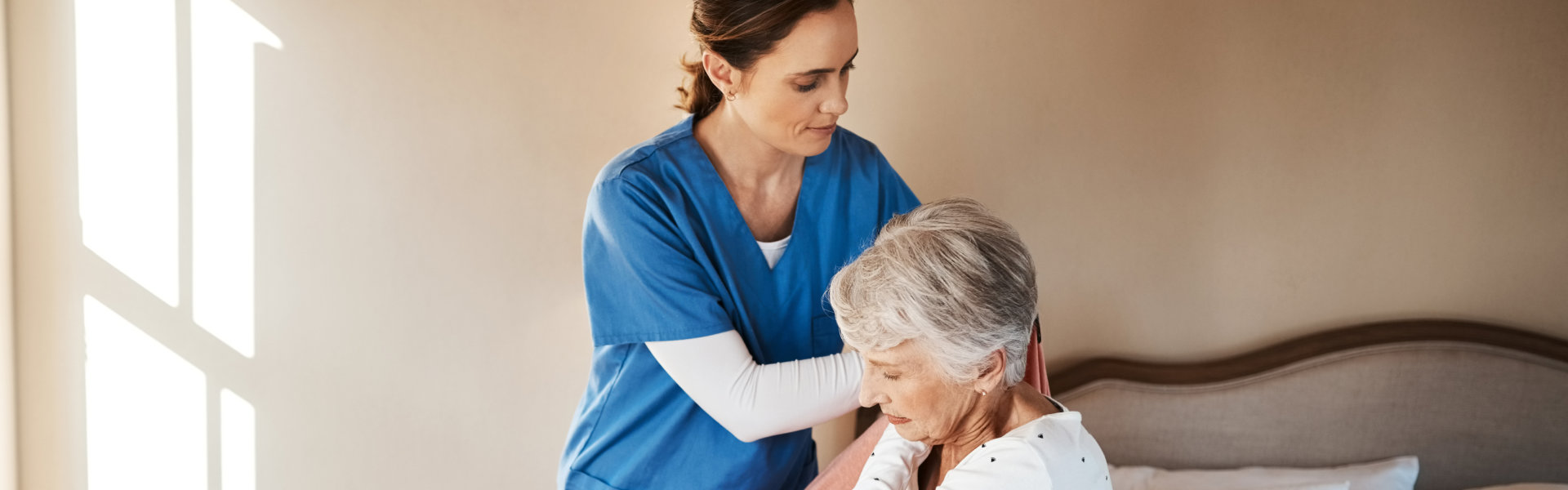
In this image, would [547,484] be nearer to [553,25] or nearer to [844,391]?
[553,25]

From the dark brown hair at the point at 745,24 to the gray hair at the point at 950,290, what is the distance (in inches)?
11.1

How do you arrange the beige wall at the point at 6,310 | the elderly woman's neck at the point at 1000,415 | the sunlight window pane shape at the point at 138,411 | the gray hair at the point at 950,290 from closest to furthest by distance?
the gray hair at the point at 950,290, the elderly woman's neck at the point at 1000,415, the beige wall at the point at 6,310, the sunlight window pane shape at the point at 138,411

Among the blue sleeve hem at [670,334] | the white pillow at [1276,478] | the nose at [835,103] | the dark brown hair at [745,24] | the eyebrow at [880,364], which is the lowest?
the white pillow at [1276,478]

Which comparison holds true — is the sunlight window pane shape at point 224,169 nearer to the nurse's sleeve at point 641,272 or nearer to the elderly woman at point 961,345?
the nurse's sleeve at point 641,272

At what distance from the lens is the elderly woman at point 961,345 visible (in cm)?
110

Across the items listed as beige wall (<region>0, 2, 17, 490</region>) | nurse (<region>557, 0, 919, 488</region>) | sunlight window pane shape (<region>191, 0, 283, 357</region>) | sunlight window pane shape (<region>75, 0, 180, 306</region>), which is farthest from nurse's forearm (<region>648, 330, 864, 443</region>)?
beige wall (<region>0, 2, 17, 490</region>)

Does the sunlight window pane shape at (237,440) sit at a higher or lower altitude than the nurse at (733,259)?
lower

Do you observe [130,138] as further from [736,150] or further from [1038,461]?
[1038,461]

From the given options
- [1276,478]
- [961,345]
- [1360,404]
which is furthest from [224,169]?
[1360,404]

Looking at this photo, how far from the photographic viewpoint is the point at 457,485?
228 cm

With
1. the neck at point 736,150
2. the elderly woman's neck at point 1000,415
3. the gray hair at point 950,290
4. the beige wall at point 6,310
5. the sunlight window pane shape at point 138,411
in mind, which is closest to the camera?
the gray hair at point 950,290

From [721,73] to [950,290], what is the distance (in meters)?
0.44

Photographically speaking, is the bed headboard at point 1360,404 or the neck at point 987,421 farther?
the bed headboard at point 1360,404

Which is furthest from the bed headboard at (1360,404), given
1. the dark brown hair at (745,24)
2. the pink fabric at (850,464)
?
the dark brown hair at (745,24)
